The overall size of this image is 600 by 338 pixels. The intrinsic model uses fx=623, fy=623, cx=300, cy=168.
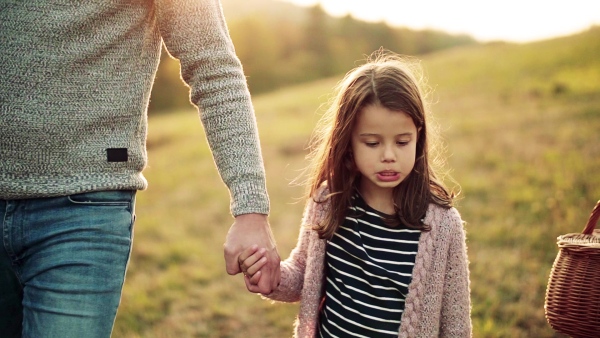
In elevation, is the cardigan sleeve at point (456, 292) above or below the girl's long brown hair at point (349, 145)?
below

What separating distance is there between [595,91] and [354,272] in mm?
12482

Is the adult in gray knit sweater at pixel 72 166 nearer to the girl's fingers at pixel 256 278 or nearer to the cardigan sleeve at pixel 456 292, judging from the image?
the girl's fingers at pixel 256 278

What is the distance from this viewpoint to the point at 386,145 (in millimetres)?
2357

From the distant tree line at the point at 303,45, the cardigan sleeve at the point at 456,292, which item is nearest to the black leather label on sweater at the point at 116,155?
the cardigan sleeve at the point at 456,292

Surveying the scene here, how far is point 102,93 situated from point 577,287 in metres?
1.76

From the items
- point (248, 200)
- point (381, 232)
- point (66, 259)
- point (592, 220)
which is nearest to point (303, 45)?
point (381, 232)

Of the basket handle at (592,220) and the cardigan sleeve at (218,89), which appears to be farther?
the basket handle at (592,220)

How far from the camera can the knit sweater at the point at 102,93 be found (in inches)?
73.0

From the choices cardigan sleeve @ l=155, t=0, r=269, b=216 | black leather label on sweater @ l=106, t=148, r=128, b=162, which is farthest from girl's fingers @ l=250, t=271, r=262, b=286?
black leather label on sweater @ l=106, t=148, r=128, b=162

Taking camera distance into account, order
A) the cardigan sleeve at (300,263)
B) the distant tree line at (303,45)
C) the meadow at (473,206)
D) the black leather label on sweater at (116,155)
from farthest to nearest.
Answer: the distant tree line at (303,45) < the meadow at (473,206) < the cardigan sleeve at (300,263) < the black leather label on sweater at (116,155)

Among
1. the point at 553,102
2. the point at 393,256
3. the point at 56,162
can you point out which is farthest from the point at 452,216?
the point at 553,102

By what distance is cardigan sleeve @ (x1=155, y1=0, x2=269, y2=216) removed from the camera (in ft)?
6.70

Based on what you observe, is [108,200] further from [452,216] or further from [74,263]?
[452,216]

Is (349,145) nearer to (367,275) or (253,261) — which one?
(367,275)
